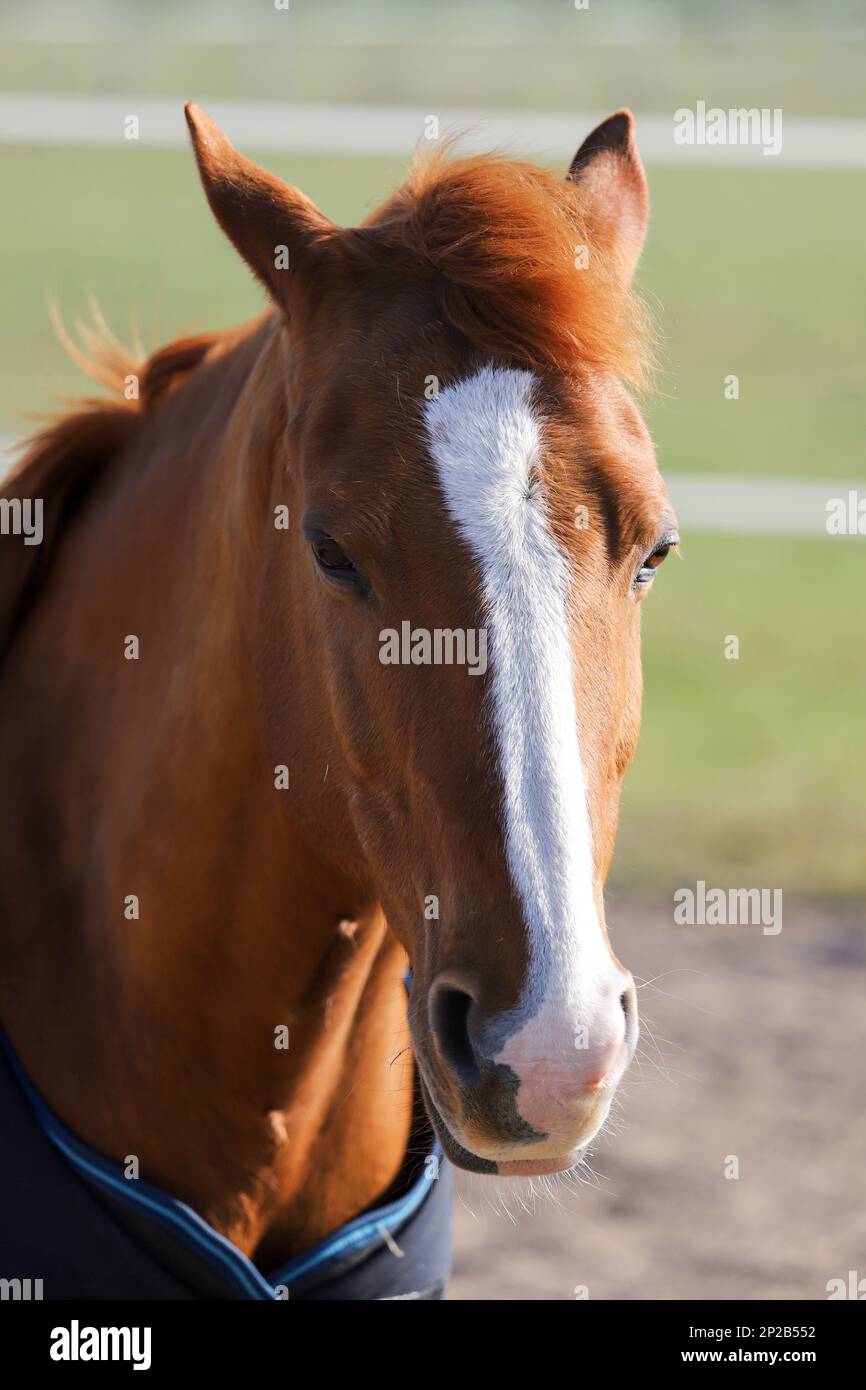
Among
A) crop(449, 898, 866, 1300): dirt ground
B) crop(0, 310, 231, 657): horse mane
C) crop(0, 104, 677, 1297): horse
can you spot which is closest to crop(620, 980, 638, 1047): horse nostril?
crop(0, 104, 677, 1297): horse

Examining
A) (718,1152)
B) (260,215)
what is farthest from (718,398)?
(260,215)

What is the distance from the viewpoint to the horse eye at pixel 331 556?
5.66 feet

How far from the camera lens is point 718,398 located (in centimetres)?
959

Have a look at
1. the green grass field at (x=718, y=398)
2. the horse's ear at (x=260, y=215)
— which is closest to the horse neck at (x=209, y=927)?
the horse's ear at (x=260, y=215)

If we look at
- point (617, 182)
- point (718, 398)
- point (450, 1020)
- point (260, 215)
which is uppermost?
point (718, 398)

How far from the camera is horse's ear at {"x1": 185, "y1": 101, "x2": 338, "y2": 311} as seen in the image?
6.25ft

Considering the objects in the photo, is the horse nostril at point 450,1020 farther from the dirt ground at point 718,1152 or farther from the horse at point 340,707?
the dirt ground at point 718,1152

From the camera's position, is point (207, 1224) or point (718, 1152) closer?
point (207, 1224)

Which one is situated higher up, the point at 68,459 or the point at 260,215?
the point at 260,215

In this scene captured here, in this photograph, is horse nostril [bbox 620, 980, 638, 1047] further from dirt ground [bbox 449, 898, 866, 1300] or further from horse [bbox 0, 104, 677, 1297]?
dirt ground [bbox 449, 898, 866, 1300]

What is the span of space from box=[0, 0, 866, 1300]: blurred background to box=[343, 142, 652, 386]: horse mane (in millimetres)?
165

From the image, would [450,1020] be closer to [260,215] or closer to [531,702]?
[531,702]

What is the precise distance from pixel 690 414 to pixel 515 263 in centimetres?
787
